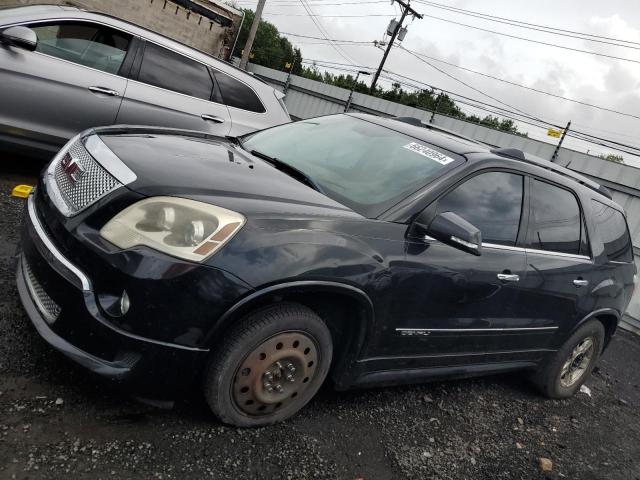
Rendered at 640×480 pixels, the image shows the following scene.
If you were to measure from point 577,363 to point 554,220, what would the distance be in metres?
1.54

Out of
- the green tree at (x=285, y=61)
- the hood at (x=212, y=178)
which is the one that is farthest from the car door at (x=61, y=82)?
the green tree at (x=285, y=61)

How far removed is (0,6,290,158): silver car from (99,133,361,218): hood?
2.31 m

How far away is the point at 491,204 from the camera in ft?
10.6

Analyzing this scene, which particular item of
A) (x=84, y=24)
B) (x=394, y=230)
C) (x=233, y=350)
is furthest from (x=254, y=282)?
(x=84, y=24)

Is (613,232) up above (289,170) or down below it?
above

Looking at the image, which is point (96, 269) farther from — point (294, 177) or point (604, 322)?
point (604, 322)

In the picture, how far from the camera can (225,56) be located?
3098cm

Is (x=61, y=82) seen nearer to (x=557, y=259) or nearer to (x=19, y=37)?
(x=19, y=37)

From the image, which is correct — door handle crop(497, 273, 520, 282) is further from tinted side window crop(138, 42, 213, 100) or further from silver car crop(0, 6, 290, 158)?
tinted side window crop(138, 42, 213, 100)

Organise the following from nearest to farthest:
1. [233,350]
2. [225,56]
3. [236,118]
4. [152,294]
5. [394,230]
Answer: [152,294] < [233,350] < [394,230] < [236,118] < [225,56]

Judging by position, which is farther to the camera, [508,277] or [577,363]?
[577,363]

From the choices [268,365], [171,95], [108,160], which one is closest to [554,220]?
[268,365]

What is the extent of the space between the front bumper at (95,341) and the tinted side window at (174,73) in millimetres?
3487

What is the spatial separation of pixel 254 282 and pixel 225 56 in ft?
103
